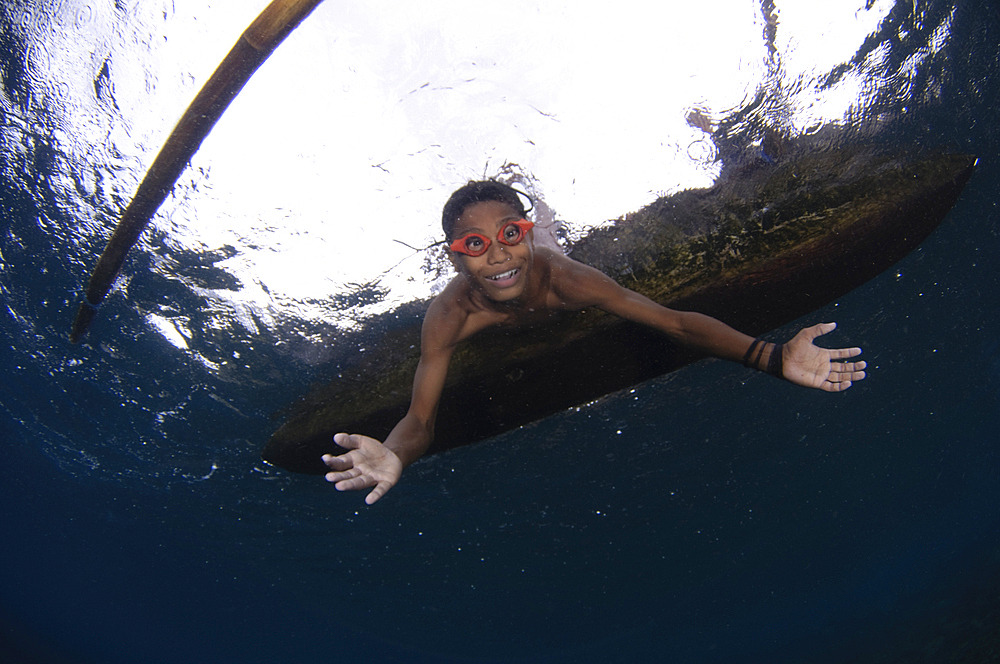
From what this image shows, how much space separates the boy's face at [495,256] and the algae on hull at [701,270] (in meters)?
1.26

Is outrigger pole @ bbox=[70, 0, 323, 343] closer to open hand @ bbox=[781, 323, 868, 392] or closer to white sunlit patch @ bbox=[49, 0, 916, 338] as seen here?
white sunlit patch @ bbox=[49, 0, 916, 338]

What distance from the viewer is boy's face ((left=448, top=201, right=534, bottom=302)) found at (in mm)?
4031

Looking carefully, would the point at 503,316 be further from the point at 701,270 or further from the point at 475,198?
the point at 701,270

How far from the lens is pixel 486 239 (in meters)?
4.02

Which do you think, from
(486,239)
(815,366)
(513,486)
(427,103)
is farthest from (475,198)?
(513,486)

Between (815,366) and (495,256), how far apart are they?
2.77 meters

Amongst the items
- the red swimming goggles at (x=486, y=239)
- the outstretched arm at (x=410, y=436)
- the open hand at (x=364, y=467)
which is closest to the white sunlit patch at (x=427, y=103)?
the red swimming goggles at (x=486, y=239)

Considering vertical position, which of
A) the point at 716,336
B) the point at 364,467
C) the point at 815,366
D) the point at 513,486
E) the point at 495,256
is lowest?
the point at 364,467

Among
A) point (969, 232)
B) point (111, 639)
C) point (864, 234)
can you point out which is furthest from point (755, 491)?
point (111, 639)

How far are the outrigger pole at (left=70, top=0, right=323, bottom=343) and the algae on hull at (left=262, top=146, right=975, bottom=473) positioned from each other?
3090mm

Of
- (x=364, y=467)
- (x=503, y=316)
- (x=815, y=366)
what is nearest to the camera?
(x=364, y=467)

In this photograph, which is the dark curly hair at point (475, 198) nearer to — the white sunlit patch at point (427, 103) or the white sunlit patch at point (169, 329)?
the white sunlit patch at point (427, 103)

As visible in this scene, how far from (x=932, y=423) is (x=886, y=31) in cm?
2634

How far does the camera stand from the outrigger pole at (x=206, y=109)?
3268mm
